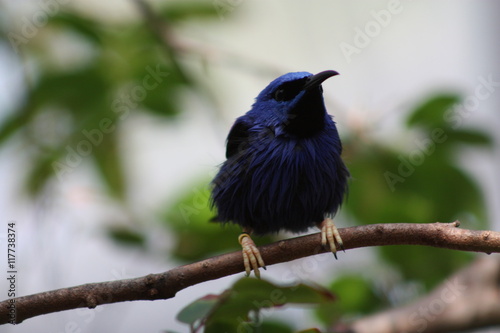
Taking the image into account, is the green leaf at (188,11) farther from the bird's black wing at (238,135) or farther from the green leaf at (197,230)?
the green leaf at (197,230)

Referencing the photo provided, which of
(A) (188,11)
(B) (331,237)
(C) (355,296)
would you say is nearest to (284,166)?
(B) (331,237)

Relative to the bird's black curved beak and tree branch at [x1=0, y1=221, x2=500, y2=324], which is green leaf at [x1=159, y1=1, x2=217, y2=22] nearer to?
the bird's black curved beak

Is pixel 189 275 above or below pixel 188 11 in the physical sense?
below

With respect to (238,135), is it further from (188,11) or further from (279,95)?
(188,11)

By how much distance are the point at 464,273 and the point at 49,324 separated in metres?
2.43

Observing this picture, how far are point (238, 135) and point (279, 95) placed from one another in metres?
0.30

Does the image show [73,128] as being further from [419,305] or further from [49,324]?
[419,305]

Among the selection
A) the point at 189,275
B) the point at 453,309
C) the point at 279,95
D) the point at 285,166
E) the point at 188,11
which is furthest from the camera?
the point at 188,11

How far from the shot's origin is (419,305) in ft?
11.2

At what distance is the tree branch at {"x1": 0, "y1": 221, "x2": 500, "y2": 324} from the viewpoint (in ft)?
6.72

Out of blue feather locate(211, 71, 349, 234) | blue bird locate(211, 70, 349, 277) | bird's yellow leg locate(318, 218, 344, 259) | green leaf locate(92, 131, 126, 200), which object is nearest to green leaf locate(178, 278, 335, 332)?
bird's yellow leg locate(318, 218, 344, 259)

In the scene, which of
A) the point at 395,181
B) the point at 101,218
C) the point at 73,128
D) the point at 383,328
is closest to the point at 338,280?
the point at 383,328

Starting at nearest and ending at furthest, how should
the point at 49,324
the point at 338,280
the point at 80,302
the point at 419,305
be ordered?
the point at 80,302 → the point at 49,324 → the point at 419,305 → the point at 338,280

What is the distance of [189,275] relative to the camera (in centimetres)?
219
